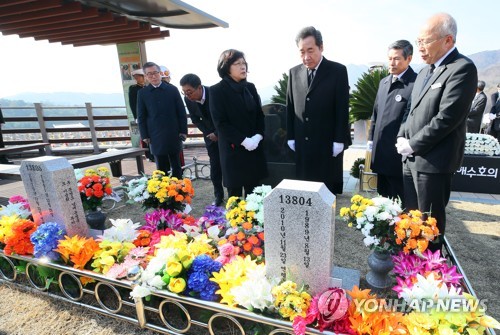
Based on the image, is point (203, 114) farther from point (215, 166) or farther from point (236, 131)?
point (236, 131)

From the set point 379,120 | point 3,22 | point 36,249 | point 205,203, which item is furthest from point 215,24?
point 36,249

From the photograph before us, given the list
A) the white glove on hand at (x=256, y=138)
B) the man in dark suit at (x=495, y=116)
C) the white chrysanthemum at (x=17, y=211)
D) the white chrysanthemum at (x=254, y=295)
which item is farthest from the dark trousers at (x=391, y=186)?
the man in dark suit at (x=495, y=116)

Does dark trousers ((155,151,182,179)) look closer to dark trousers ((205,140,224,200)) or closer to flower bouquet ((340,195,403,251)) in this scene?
dark trousers ((205,140,224,200))

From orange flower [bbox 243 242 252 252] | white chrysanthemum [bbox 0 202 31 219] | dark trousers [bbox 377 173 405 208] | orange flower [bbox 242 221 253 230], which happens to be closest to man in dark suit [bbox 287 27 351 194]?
dark trousers [bbox 377 173 405 208]

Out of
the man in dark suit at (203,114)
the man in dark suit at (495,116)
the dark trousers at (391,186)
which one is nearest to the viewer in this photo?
the dark trousers at (391,186)

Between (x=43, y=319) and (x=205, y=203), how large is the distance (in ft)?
8.34

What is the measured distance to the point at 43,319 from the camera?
6.86 ft

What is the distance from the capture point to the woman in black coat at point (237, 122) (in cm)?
274

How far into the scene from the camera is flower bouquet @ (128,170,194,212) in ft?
9.48

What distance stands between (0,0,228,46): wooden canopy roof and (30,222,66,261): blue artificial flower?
14.8ft

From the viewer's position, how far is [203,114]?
13.1 feet

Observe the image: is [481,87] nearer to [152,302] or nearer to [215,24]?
[215,24]

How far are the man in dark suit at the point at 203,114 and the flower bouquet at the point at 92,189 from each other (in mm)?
1401

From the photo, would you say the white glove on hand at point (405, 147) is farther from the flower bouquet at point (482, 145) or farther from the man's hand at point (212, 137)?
the flower bouquet at point (482, 145)
